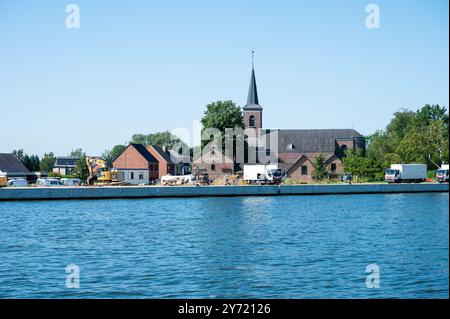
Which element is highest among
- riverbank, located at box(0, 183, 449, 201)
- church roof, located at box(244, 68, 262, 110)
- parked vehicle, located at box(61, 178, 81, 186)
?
church roof, located at box(244, 68, 262, 110)

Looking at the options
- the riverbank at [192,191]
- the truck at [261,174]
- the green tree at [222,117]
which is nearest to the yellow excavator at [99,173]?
the riverbank at [192,191]

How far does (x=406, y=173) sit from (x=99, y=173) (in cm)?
4950

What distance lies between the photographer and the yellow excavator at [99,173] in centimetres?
9175

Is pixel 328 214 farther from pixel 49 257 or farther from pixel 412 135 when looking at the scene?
pixel 412 135

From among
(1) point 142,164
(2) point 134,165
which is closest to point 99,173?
(2) point 134,165

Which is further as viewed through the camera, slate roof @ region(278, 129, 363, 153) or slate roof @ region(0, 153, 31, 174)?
slate roof @ region(278, 129, 363, 153)

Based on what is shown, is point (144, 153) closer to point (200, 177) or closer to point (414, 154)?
point (200, 177)

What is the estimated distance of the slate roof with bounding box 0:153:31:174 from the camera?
356ft

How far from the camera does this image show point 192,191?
79500 millimetres

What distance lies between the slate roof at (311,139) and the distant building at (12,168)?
52613mm

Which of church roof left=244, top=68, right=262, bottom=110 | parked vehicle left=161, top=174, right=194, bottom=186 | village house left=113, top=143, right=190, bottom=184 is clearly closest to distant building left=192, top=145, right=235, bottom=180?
parked vehicle left=161, top=174, right=194, bottom=186

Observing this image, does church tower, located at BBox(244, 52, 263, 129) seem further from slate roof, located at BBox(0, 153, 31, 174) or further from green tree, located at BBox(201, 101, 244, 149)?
slate roof, located at BBox(0, 153, 31, 174)

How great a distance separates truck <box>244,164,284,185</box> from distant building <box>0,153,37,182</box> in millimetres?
43527

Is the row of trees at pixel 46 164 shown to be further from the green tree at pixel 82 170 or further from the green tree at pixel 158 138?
the green tree at pixel 158 138
